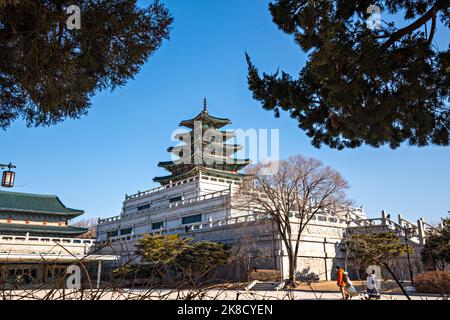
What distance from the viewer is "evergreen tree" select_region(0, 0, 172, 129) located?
589 cm

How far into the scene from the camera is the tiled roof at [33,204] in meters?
37.8

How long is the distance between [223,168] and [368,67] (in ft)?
145

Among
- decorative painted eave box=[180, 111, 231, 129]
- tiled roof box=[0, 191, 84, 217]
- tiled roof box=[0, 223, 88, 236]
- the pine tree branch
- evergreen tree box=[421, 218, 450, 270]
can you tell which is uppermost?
decorative painted eave box=[180, 111, 231, 129]

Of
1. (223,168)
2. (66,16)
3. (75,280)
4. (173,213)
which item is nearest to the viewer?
(75,280)

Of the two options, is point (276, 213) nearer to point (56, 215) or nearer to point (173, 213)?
point (173, 213)

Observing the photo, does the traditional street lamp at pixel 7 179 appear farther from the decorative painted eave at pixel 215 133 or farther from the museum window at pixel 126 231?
the decorative painted eave at pixel 215 133

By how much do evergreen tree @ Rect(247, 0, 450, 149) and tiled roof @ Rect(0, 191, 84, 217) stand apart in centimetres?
3802

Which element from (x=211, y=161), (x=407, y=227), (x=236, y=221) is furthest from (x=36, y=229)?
(x=407, y=227)

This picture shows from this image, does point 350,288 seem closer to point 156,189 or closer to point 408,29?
point 408,29

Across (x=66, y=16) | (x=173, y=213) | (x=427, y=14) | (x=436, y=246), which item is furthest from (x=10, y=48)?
(x=173, y=213)

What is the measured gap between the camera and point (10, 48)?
6219 mm

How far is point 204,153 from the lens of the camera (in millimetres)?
49438

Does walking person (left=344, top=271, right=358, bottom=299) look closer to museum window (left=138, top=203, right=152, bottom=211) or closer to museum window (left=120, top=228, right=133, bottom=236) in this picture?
museum window (left=120, top=228, right=133, bottom=236)

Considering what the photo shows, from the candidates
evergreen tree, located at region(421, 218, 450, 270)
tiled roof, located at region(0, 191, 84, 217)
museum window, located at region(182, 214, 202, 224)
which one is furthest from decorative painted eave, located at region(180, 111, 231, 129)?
evergreen tree, located at region(421, 218, 450, 270)
